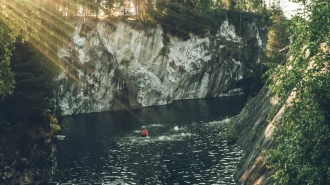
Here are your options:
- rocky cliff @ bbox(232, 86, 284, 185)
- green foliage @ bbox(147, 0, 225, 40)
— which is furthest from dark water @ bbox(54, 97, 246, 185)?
green foliage @ bbox(147, 0, 225, 40)

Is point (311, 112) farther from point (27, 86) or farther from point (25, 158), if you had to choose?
point (25, 158)

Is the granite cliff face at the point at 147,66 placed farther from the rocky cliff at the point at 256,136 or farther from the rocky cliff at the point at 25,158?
the rocky cliff at the point at 25,158

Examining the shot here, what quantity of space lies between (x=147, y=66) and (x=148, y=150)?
Answer: 5102 centimetres

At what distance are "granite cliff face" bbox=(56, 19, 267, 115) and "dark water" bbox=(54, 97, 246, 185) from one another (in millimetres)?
8071

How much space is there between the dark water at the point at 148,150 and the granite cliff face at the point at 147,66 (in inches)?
318

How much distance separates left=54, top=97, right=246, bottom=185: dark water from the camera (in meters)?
43.7

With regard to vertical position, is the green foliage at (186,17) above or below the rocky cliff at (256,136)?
above

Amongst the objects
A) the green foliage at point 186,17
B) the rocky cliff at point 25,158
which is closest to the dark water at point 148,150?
the rocky cliff at point 25,158

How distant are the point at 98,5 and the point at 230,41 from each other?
46.2 meters

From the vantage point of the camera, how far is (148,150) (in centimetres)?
5519

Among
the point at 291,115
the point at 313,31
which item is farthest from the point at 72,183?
the point at 313,31

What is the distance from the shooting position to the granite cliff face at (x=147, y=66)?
9070 cm

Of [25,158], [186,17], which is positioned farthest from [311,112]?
[186,17]

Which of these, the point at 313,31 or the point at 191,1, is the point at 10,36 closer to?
the point at 313,31
